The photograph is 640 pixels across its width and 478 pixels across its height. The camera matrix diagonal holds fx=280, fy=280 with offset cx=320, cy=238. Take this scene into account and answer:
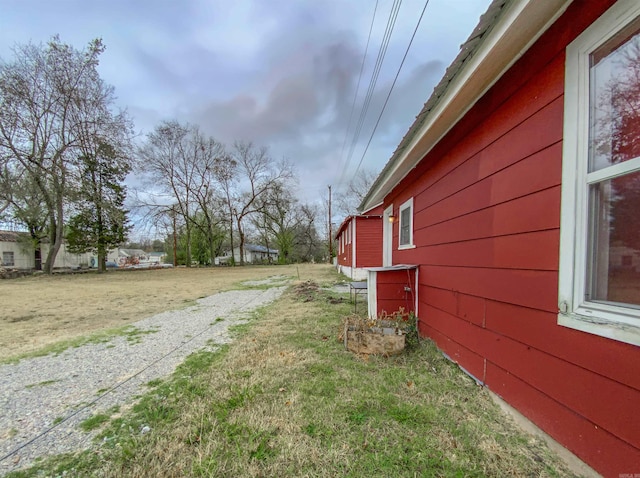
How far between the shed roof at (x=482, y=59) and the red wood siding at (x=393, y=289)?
1777mm

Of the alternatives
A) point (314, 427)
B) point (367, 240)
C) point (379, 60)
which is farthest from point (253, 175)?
point (314, 427)

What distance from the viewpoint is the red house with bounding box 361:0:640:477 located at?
122 centimetres

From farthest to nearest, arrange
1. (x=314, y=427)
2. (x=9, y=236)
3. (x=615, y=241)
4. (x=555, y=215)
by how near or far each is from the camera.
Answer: (x=9, y=236), (x=314, y=427), (x=555, y=215), (x=615, y=241)

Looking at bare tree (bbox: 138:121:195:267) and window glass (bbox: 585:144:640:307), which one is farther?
bare tree (bbox: 138:121:195:267)

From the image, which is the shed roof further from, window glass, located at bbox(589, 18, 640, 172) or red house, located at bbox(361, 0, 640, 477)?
window glass, located at bbox(589, 18, 640, 172)

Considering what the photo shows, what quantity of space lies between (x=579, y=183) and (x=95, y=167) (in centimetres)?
2354

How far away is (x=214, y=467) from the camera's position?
1.50 m

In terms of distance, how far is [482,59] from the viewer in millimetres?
1872

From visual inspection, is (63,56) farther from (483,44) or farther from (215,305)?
(483,44)

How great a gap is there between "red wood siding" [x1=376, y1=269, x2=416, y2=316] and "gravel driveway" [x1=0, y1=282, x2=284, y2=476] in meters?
2.27

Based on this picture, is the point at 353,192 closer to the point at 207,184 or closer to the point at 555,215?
the point at 207,184

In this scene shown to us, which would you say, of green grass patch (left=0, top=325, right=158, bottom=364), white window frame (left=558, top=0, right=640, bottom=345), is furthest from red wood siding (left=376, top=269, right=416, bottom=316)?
green grass patch (left=0, top=325, right=158, bottom=364)

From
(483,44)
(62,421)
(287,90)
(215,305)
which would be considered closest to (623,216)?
(483,44)

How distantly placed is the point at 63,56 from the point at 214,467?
2245 cm
